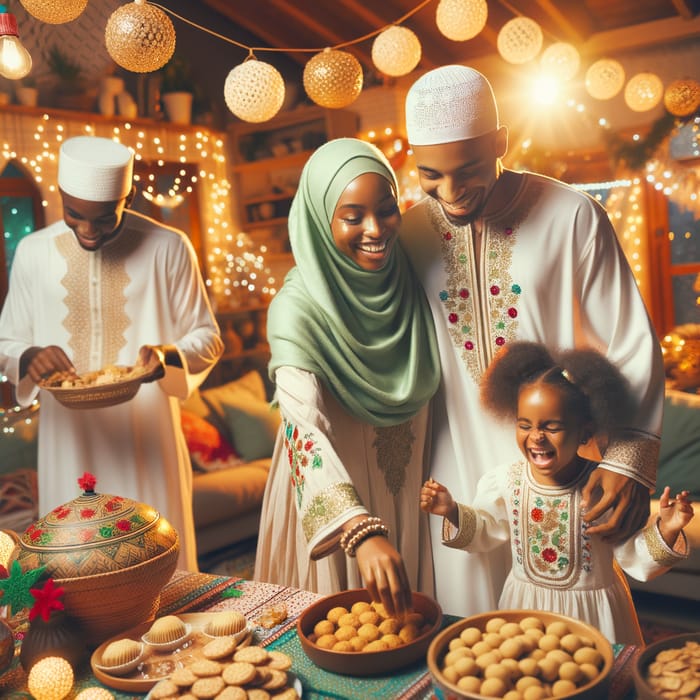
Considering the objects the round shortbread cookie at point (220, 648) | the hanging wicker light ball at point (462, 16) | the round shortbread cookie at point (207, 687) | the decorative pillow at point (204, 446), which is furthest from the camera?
the decorative pillow at point (204, 446)

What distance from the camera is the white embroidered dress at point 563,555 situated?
158 centimetres

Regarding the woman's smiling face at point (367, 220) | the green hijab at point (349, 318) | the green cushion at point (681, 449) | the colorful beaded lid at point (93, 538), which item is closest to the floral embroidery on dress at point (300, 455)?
the green hijab at point (349, 318)

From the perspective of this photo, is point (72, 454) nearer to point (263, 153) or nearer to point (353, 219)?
point (353, 219)

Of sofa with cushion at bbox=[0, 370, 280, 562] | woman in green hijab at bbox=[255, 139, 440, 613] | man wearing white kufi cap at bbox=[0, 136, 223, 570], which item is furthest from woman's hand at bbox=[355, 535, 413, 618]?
sofa with cushion at bbox=[0, 370, 280, 562]

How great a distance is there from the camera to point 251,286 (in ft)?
20.7

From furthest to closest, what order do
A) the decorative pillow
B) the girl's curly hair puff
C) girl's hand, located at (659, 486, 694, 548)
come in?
the decorative pillow < the girl's curly hair puff < girl's hand, located at (659, 486, 694, 548)

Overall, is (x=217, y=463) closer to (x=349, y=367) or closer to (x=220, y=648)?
(x=349, y=367)

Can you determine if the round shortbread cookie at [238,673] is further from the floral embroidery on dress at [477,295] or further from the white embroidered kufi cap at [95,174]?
the white embroidered kufi cap at [95,174]

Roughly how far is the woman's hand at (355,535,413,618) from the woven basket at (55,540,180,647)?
355mm

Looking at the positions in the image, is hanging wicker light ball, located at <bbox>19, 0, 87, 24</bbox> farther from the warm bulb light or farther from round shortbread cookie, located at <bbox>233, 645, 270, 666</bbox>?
round shortbread cookie, located at <bbox>233, 645, 270, 666</bbox>

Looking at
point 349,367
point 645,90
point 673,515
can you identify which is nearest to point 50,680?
point 349,367

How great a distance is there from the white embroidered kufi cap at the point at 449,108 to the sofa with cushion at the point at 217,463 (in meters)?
2.89

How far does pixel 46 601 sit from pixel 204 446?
11.1ft

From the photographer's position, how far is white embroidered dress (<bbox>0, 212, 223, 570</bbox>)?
2.75 metres
